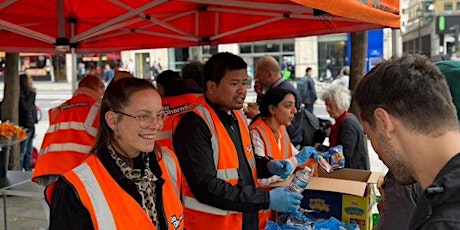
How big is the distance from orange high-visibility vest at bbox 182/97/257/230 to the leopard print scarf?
69cm

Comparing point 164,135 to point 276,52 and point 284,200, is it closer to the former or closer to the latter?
point 284,200

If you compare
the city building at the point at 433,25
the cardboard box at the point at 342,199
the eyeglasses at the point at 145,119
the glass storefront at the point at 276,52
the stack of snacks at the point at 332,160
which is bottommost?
the cardboard box at the point at 342,199

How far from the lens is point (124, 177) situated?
80.2 inches

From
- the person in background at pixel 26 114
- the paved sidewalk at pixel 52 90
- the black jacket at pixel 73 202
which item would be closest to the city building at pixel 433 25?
the paved sidewalk at pixel 52 90

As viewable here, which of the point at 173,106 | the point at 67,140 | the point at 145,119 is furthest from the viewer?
the point at 173,106

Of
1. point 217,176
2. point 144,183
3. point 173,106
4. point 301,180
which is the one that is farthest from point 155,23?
point 144,183

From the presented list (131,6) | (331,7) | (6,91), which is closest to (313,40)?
(6,91)

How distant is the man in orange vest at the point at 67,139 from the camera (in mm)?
3557

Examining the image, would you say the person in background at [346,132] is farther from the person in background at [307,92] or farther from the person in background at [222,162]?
the person in background at [307,92]

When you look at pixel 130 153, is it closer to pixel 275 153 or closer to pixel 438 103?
pixel 438 103

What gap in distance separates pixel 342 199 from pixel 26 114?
6.57 metres

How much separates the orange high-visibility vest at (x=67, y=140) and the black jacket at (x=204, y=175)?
112cm

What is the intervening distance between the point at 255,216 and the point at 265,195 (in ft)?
0.95

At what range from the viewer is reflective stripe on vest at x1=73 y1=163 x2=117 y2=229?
1.88 meters
